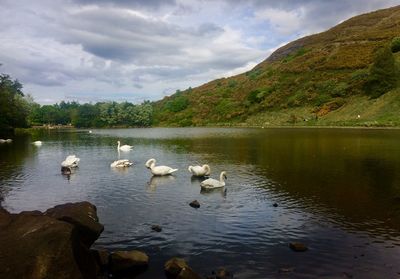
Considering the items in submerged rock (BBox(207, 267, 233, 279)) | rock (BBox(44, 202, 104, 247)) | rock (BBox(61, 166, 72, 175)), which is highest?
rock (BBox(44, 202, 104, 247))

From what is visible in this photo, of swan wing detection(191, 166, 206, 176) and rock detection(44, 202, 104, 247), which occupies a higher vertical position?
rock detection(44, 202, 104, 247)

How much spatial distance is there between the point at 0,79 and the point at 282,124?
81.0 m

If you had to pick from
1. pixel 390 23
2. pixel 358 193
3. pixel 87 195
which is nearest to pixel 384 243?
pixel 358 193

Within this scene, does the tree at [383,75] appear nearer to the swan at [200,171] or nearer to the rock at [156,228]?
A: the swan at [200,171]

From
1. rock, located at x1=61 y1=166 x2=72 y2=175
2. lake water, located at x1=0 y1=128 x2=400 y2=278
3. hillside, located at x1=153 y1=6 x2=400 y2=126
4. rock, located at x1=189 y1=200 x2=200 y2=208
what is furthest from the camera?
hillside, located at x1=153 y1=6 x2=400 y2=126

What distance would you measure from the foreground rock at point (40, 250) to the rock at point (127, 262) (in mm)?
1312

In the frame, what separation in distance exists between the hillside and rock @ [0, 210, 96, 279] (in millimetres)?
92838

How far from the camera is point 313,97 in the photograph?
13362 cm

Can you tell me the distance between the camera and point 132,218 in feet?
70.3

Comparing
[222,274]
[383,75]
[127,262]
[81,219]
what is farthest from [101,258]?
[383,75]

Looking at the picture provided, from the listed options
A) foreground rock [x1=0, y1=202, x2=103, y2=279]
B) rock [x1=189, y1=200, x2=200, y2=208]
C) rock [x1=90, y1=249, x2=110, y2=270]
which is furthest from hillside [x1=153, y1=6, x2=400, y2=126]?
foreground rock [x1=0, y1=202, x2=103, y2=279]

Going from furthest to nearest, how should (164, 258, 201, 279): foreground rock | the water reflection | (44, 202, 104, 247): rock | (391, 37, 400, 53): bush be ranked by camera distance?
(391, 37, 400, 53): bush < the water reflection < (44, 202, 104, 247): rock < (164, 258, 201, 279): foreground rock

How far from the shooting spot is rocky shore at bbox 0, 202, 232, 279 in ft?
37.0

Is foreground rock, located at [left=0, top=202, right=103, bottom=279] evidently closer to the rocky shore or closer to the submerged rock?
the rocky shore
